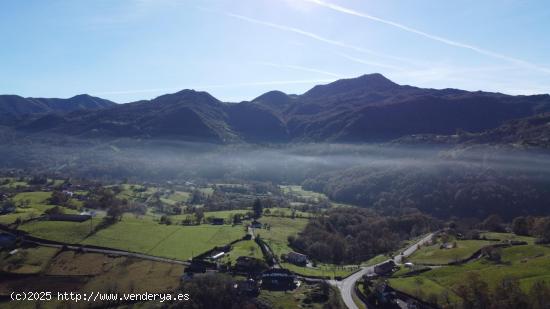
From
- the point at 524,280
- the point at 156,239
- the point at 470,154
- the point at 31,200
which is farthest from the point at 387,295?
the point at 470,154

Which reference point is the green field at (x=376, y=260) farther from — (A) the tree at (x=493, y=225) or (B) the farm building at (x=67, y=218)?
(B) the farm building at (x=67, y=218)

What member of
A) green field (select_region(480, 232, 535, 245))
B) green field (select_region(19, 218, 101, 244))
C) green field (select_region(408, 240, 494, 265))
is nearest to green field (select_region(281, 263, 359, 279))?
green field (select_region(408, 240, 494, 265))

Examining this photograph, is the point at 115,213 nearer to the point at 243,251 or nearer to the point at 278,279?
the point at 243,251

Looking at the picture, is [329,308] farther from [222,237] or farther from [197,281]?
[222,237]

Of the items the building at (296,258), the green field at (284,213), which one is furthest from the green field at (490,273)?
the green field at (284,213)

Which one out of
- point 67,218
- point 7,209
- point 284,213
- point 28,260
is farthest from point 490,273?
point 7,209
